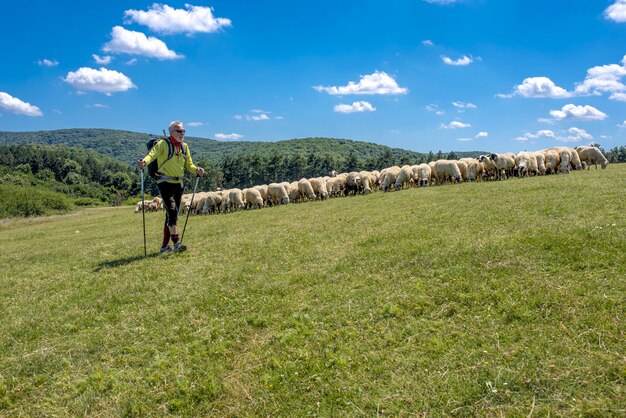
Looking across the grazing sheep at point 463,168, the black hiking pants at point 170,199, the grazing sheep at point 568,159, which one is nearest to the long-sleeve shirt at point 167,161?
the black hiking pants at point 170,199

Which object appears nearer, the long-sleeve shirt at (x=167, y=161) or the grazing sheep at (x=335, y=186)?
the long-sleeve shirt at (x=167, y=161)

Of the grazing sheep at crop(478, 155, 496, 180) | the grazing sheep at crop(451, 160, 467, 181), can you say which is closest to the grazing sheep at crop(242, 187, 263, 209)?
the grazing sheep at crop(451, 160, 467, 181)

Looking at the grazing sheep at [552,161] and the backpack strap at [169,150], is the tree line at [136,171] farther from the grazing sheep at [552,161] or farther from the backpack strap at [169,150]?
the backpack strap at [169,150]

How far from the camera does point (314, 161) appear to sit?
425 ft

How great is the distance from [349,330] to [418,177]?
944 inches

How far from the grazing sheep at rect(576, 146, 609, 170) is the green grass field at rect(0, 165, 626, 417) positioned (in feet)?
82.7

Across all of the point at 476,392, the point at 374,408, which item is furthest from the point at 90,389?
the point at 476,392

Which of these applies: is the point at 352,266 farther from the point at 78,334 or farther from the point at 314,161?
the point at 314,161

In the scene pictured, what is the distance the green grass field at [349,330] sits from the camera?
427 centimetres

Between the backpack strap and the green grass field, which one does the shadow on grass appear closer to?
the green grass field

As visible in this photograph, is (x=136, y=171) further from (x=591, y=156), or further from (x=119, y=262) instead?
(x=119, y=262)

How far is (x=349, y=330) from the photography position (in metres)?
5.62

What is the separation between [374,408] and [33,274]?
10.7m

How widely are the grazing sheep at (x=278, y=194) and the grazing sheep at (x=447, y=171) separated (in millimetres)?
11708
